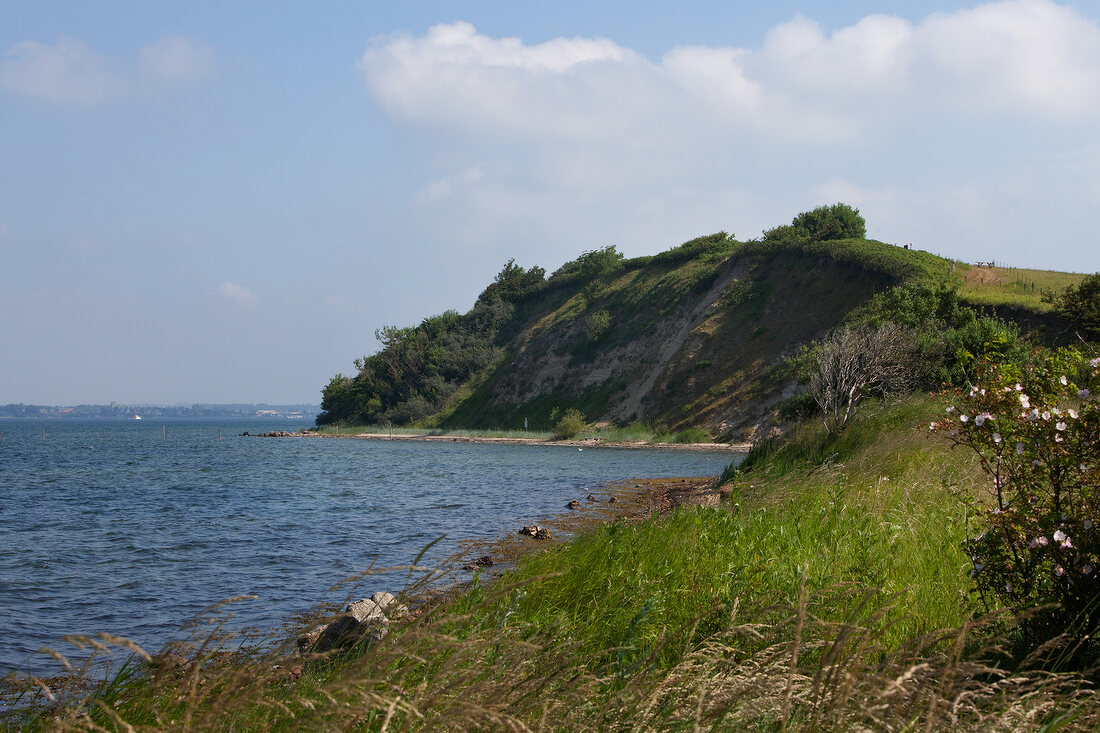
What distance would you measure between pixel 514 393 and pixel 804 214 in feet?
88.9

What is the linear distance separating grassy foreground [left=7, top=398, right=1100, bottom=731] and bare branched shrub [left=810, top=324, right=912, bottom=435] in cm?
1009

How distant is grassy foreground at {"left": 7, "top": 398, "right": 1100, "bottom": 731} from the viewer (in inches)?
107

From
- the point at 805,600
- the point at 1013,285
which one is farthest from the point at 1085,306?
the point at 805,600

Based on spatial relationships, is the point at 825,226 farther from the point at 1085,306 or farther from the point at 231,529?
the point at 231,529

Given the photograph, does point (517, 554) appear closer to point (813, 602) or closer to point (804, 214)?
point (813, 602)

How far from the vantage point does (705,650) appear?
4.16 metres

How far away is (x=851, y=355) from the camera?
21.8m

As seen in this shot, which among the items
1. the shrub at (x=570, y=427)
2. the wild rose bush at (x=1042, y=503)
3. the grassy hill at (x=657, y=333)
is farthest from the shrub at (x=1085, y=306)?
the wild rose bush at (x=1042, y=503)

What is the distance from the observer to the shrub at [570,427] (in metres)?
54.5

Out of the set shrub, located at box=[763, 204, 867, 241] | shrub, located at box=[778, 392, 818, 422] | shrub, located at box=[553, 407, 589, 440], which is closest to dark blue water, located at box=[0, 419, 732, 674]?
shrub, located at box=[778, 392, 818, 422]

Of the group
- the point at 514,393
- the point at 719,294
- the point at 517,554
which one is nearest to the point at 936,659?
the point at 517,554

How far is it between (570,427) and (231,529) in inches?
1511

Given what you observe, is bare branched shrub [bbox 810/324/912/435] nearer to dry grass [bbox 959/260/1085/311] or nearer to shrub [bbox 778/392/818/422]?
shrub [bbox 778/392/818/422]

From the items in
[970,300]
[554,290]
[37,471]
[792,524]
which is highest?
[554,290]
